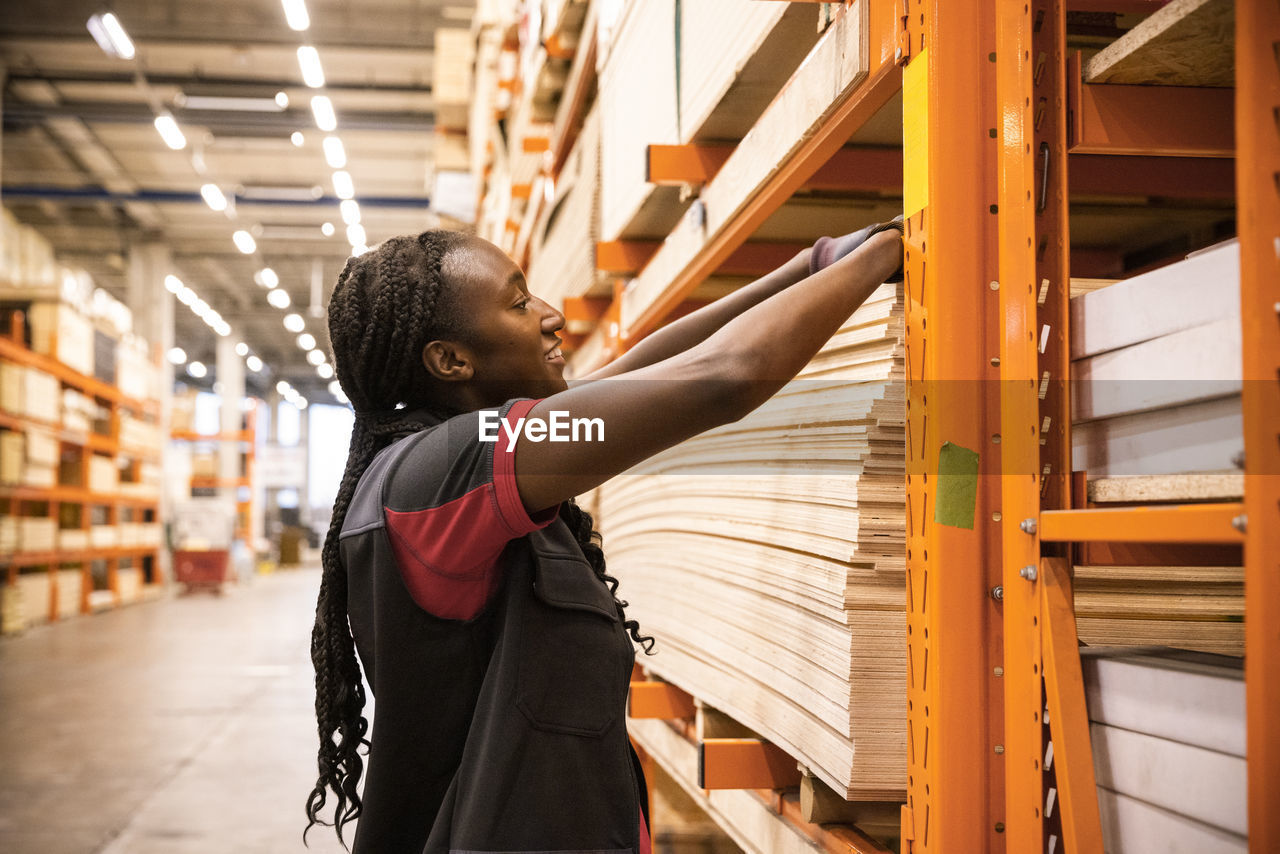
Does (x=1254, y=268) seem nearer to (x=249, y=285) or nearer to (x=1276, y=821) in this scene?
(x=1276, y=821)

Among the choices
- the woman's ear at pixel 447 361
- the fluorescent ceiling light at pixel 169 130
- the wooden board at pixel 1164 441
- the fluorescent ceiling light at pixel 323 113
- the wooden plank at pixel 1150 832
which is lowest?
the wooden plank at pixel 1150 832

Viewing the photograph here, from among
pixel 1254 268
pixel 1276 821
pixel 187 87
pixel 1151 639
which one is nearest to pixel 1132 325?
pixel 1254 268

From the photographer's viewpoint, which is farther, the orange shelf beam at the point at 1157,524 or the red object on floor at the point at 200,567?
the red object on floor at the point at 200,567

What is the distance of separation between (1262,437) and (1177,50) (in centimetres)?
58

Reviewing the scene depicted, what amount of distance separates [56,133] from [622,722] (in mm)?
17800

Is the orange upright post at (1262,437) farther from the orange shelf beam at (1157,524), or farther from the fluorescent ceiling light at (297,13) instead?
the fluorescent ceiling light at (297,13)

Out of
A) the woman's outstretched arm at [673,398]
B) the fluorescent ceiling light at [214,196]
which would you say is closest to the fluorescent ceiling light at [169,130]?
the fluorescent ceiling light at [214,196]

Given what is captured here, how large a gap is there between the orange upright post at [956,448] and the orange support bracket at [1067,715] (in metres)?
0.12

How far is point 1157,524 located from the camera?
1104 mm

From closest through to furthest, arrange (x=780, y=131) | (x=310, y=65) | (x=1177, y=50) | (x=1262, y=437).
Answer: (x=1262, y=437) < (x=1177, y=50) < (x=780, y=131) < (x=310, y=65)

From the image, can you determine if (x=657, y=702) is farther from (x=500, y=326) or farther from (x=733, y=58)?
(x=733, y=58)

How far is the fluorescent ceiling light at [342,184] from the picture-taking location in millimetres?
16453

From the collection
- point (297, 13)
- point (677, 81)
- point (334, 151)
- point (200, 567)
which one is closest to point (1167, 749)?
point (677, 81)

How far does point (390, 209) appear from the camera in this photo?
18.7 meters
